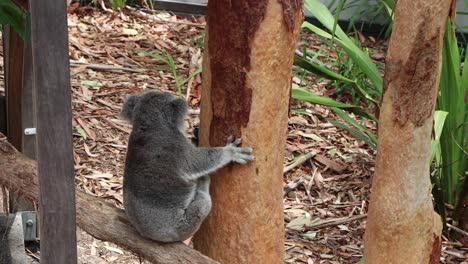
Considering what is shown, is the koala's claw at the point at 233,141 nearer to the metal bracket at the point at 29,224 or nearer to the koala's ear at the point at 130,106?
the koala's ear at the point at 130,106

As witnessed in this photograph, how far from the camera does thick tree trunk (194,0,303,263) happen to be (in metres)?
2.60

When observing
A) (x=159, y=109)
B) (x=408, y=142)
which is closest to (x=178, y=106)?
(x=159, y=109)

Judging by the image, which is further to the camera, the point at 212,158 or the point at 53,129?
the point at 212,158

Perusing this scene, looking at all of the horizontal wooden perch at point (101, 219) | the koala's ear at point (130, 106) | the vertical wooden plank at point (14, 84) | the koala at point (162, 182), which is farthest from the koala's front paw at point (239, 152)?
the vertical wooden plank at point (14, 84)

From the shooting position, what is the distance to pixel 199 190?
295 cm

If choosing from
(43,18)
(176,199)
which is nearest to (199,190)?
(176,199)

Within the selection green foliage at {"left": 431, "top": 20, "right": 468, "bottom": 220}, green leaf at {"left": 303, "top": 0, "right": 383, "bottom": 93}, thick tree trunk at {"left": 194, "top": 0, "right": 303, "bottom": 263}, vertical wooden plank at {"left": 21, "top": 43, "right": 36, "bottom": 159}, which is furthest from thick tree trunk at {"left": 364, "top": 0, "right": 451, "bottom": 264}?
vertical wooden plank at {"left": 21, "top": 43, "right": 36, "bottom": 159}

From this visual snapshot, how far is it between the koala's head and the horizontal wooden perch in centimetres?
36

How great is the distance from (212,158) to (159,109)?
14.8 inches

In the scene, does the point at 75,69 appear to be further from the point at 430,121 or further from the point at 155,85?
the point at 430,121

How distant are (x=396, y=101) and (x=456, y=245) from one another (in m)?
1.59

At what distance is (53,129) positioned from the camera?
2.17m

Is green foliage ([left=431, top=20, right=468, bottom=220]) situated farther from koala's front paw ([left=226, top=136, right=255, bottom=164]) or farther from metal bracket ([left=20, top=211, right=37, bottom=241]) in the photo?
metal bracket ([left=20, top=211, right=37, bottom=241])

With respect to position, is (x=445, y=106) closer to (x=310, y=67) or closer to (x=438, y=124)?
(x=438, y=124)
